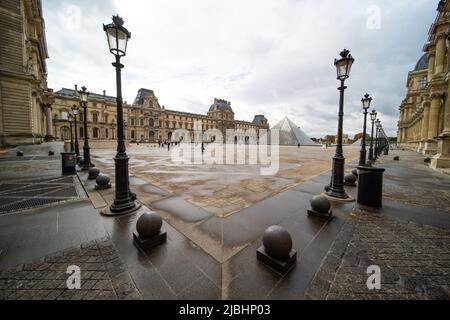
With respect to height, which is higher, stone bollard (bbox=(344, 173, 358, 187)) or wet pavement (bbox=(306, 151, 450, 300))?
stone bollard (bbox=(344, 173, 358, 187))

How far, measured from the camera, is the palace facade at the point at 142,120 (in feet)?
194

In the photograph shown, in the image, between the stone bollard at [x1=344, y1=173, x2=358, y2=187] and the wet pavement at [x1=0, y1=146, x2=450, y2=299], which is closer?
the wet pavement at [x1=0, y1=146, x2=450, y2=299]

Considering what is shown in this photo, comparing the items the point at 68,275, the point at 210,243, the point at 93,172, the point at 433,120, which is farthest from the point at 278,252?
the point at 433,120

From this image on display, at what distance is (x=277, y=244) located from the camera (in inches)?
100

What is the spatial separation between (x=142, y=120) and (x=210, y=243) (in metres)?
78.9

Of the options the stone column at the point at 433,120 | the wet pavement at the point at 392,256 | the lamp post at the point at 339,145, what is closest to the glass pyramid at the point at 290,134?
the stone column at the point at 433,120

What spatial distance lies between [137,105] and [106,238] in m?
80.9

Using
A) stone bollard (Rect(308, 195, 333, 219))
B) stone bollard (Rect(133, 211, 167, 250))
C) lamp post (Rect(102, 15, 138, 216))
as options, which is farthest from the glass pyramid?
stone bollard (Rect(133, 211, 167, 250))

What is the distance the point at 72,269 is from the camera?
8.21ft

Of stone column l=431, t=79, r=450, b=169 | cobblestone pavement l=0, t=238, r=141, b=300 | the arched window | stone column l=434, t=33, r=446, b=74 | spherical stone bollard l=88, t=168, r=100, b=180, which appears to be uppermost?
stone column l=434, t=33, r=446, b=74

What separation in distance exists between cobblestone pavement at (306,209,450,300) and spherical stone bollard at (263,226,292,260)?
0.47m

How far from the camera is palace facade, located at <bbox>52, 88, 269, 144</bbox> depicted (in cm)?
5928

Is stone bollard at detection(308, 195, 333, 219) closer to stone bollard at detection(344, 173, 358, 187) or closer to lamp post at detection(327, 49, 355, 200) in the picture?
lamp post at detection(327, 49, 355, 200)

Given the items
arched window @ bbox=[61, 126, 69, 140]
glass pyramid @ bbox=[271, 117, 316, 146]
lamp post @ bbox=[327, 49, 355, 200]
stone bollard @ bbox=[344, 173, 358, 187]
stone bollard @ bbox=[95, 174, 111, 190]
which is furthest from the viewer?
glass pyramid @ bbox=[271, 117, 316, 146]
